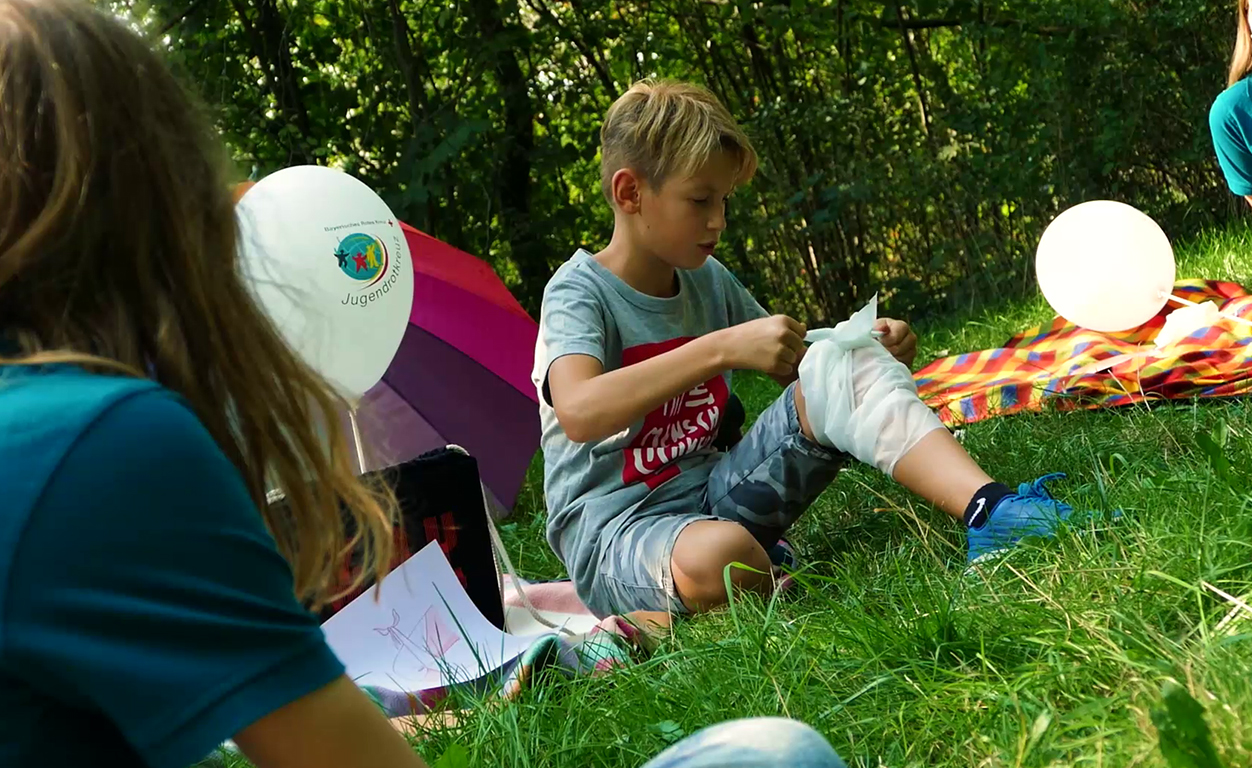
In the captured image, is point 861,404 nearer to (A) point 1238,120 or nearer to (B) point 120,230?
(B) point 120,230

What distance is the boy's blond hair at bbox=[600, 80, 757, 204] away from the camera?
197cm

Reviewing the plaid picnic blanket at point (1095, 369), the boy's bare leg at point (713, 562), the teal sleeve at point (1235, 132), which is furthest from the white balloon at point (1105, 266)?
the boy's bare leg at point (713, 562)

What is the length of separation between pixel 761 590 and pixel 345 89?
3.92 metres

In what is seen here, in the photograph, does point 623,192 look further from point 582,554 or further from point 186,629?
point 186,629

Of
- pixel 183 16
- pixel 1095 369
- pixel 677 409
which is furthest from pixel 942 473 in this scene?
pixel 183 16

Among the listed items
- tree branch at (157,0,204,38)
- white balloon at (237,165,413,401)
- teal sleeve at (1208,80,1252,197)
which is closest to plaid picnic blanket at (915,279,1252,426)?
teal sleeve at (1208,80,1252,197)

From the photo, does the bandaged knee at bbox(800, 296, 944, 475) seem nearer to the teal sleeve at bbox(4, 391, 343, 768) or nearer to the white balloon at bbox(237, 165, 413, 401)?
the white balloon at bbox(237, 165, 413, 401)

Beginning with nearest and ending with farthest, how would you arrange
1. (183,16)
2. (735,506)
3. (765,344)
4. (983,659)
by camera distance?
(983,659) < (765,344) < (735,506) < (183,16)

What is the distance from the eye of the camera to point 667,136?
6.51 feet

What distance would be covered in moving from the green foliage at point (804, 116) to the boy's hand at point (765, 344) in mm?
2874

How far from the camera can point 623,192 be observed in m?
2.02

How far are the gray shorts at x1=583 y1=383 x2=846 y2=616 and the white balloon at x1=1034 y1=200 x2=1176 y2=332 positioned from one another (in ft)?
3.19

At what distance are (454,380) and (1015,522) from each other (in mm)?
1448

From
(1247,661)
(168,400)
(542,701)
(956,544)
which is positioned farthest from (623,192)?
(168,400)
